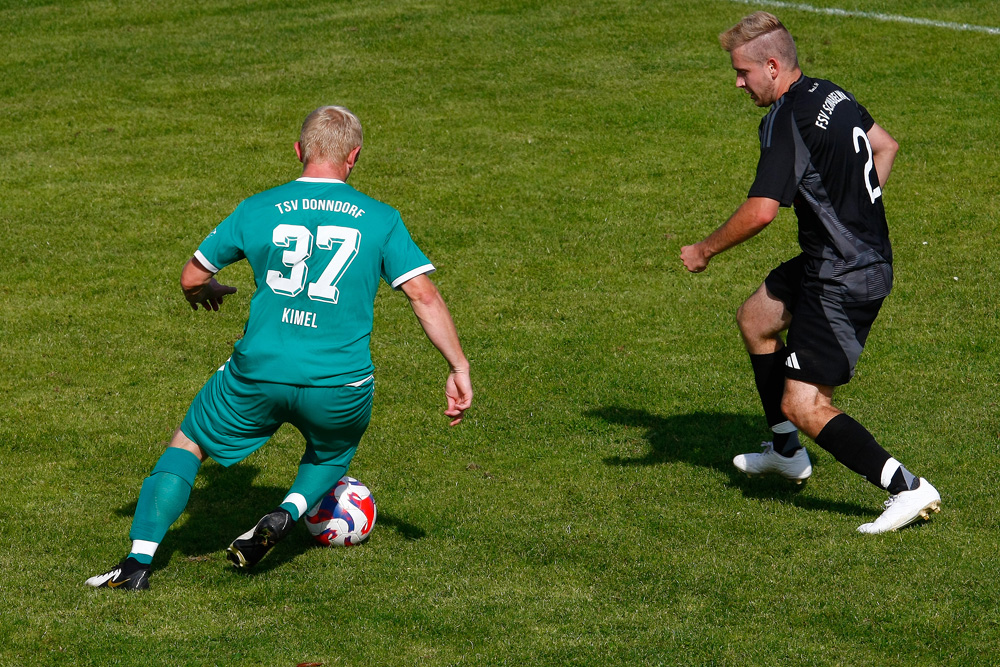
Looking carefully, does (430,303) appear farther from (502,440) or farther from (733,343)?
(733,343)

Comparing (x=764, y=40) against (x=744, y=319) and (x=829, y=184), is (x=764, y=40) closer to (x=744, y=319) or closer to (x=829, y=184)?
(x=829, y=184)

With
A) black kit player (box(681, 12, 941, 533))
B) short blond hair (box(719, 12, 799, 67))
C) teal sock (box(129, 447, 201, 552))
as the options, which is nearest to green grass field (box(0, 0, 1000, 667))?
teal sock (box(129, 447, 201, 552))

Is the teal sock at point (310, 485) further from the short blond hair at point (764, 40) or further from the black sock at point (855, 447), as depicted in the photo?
the short blond hair at point (764, 40)

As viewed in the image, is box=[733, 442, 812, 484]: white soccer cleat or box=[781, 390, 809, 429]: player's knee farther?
box=[733, 442, 812, 484]: white soccer cleat

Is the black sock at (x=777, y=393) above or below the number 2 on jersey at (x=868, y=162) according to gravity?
below

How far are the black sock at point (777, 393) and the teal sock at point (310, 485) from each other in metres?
2.56

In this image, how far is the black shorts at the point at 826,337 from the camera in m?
6.12

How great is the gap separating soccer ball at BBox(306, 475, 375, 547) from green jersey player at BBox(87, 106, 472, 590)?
539 mm

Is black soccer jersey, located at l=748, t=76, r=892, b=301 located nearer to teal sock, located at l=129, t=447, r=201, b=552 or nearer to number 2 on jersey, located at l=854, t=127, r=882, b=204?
number 2 on jersey, located at l=854, t=127, r=882, b=204

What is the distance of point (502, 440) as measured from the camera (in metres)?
7.62

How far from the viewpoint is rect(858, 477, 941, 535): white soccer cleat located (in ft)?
19.4

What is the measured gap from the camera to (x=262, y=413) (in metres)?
5.45

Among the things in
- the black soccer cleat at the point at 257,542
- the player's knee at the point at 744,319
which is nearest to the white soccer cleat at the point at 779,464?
the player's knee at the point at 744,319

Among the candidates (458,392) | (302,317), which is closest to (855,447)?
(458,392)
